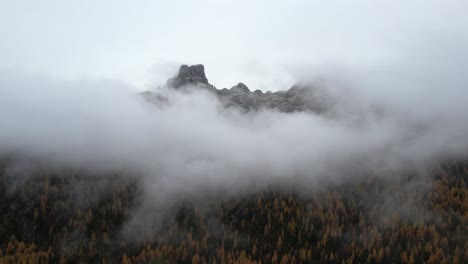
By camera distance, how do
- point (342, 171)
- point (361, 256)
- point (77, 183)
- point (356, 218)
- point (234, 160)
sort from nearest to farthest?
1. point (361, 256)
2. point (356, 218)
3. point (77, 183)
4. point (342, 171)
5. point (234, 160)

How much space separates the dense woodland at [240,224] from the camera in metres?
71.4

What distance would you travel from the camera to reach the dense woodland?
2813 inches

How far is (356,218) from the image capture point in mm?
93000

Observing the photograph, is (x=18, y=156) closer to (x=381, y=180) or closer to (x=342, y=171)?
(x=342, y=171)

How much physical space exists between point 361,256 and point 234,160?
95.8 m

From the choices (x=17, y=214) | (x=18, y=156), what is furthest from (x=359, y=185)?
(x=18, y=156)

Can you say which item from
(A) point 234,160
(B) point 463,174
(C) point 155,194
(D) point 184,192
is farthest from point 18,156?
(B) point 463,174

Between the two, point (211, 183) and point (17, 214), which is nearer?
point (17, 214)

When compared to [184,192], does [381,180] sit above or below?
above

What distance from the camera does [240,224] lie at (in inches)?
3610

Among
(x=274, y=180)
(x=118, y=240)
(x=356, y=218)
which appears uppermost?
(x=274, y=180)

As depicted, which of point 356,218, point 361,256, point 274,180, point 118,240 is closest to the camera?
point 361,256

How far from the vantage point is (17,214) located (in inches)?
3322

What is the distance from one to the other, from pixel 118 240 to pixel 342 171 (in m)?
98.5
